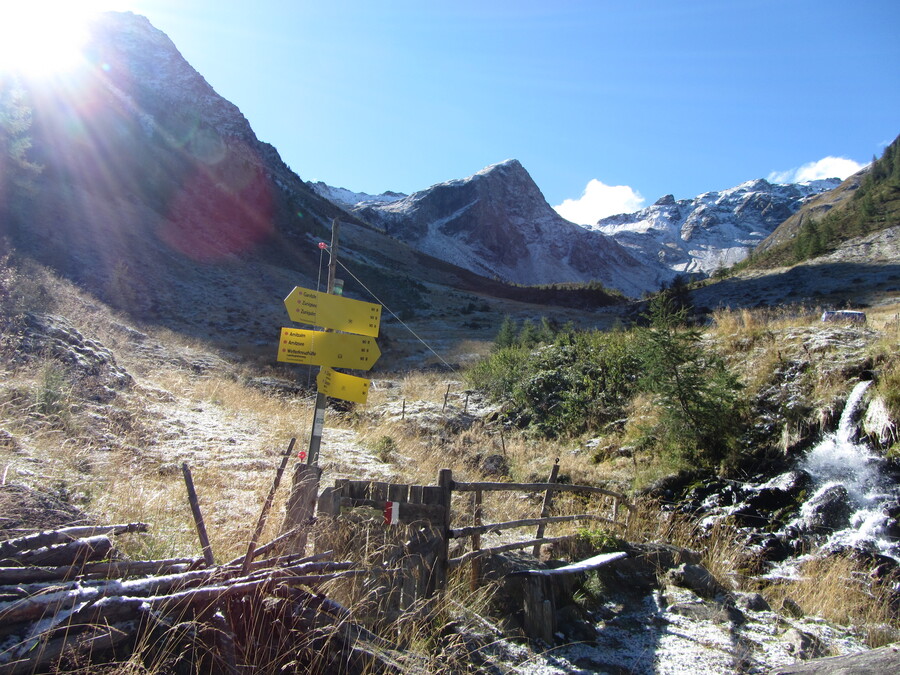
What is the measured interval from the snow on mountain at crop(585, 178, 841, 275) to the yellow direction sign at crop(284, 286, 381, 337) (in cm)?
12664

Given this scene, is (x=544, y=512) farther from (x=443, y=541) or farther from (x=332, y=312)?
(x=332, y=312)

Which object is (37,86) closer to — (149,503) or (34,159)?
(34,159)

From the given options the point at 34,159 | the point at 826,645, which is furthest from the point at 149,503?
the point at 34,159

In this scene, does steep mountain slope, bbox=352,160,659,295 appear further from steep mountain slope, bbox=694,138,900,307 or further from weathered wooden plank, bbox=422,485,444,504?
weathered wooden plank, bbox=422,485,444,504

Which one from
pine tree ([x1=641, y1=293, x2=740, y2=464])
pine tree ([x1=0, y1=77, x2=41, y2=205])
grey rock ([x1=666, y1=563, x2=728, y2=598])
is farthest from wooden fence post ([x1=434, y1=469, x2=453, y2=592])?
pine tree ([x1=0, y1=77, x2=41, y2=205])

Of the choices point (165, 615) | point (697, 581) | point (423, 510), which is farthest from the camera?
point (697, 581)

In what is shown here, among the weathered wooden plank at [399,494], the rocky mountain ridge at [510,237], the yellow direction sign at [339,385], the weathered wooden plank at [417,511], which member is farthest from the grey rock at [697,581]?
the rocky mountain ridge at [510,237]

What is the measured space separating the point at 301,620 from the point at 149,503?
289cm

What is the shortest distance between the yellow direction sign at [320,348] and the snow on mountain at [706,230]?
127 m

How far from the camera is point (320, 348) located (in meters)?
4.96

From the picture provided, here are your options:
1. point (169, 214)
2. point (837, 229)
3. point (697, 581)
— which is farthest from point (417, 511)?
point (837, 229)

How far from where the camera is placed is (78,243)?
79.9ft

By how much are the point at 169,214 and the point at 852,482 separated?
36.9m

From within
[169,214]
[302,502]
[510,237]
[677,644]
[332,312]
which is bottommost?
[677,644]
